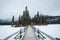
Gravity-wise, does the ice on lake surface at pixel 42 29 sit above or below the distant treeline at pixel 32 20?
below

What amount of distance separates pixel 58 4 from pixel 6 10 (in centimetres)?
84

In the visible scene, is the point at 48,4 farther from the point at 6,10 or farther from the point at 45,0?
the point at 6,10

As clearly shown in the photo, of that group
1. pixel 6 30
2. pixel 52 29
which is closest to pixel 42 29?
pixel 52 29

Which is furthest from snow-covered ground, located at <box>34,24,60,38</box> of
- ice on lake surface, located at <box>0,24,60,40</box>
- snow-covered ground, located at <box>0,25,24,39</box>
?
snow-covered ground, located at <box>0,25,24,39</box>

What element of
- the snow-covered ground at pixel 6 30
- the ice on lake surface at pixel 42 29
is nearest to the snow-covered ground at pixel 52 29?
the ice on lake surface at pixel 42 29

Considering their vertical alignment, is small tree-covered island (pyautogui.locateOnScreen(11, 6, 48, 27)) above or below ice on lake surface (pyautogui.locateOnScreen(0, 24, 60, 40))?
above

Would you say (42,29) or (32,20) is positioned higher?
(32,20)

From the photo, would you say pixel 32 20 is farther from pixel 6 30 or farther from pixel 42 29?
pixel 6 30

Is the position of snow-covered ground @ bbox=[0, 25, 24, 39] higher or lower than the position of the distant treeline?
lower

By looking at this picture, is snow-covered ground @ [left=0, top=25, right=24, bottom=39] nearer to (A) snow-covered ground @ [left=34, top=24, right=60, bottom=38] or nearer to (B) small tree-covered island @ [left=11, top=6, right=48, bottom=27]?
(B) small tree-covered island @ [left=11, top=6, right=48, bottom=27]

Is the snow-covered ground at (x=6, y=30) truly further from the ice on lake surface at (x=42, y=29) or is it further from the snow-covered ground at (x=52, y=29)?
the snow-covered ground at (x=52, y=29)

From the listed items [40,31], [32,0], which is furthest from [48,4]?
[40,31]

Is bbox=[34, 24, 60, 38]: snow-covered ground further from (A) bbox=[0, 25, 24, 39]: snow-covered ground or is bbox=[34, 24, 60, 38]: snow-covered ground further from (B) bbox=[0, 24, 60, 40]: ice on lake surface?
(A) bbox=[0, 25, 24, 39]: snow-covered ground

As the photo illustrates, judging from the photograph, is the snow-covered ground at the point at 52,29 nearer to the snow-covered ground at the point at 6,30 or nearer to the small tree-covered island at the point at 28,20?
the small tree-covered island at the point at 28,20
